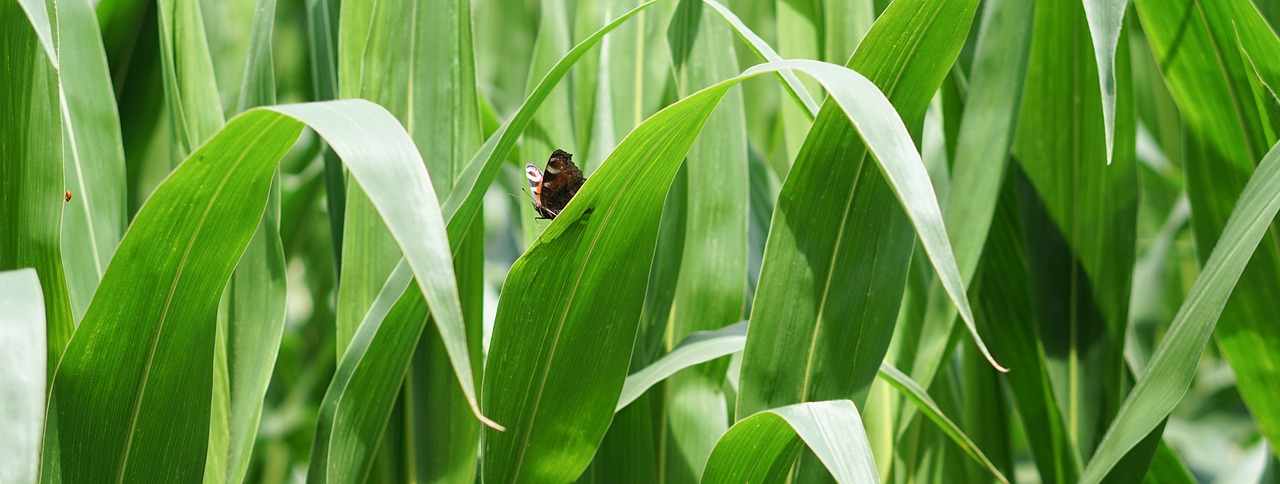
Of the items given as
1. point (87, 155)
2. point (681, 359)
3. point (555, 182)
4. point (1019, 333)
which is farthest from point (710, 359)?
point (87, 155)

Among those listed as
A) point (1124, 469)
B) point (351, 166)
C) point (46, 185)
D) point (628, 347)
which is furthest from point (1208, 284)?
point (46, 185)

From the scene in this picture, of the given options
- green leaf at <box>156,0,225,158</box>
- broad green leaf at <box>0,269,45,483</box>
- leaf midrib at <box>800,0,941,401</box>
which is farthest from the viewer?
green leaf at <box>156,0,225,158</box>

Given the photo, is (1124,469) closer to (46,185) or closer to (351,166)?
(351,166)

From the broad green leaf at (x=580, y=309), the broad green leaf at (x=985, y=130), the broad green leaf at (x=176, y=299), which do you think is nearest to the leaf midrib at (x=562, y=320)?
the broad green leaf at (x=580, y=309)

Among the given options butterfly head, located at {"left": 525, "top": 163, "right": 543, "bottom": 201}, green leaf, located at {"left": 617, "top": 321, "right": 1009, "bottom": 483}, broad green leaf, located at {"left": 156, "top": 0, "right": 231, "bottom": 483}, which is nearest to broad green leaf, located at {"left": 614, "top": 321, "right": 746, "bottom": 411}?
green leaf, located at {"left": 617, "top": 321, "right": 1009, "bottom": 483}

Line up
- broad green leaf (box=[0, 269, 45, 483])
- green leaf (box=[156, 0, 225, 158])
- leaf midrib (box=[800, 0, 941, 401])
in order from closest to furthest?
broad green leaf (box=[0, 269, 45, 483]) < leaf midrib (box=[800, 0, 941, 401]) < green leaf (box=[156, 0, 225, 158])

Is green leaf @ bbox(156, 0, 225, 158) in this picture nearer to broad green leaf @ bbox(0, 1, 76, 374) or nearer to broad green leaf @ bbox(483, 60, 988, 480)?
broad green leaf @ bbox(0, 1, 76, 374)

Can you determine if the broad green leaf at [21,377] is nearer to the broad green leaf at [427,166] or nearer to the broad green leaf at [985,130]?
the broad green leaf at [427,166]
